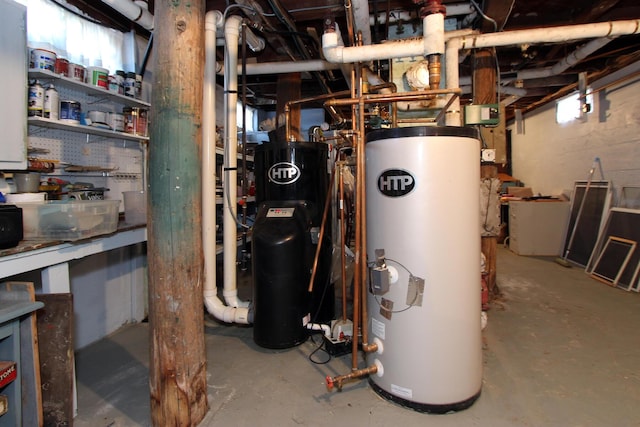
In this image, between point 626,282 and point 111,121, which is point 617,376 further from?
point 111,121

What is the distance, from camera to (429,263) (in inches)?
62.5

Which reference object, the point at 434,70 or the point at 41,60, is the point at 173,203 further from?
the point at 434,70

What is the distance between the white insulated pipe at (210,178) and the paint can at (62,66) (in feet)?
2.43

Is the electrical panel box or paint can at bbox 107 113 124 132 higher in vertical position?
the electrical panel box

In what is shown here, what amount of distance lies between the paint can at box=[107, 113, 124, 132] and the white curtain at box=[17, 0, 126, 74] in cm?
36

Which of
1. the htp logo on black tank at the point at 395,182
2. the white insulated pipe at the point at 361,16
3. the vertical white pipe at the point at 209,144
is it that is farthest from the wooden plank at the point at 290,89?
the htp logo on black tank at the point at 395,182

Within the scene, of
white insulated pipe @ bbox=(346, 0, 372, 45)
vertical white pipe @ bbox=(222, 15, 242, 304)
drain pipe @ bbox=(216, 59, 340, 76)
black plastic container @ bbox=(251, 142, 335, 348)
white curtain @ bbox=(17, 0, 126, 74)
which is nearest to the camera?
white curtain @ bbox=(17, 0, 126, 74)

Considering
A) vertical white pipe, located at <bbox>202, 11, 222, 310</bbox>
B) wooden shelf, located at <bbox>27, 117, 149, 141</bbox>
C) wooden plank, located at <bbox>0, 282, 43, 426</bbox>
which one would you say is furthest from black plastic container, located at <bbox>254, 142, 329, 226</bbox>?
wooden plank, located at <bbox>0, 282, 43, 426</bbox>

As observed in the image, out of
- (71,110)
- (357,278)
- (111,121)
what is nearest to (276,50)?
(111,121)

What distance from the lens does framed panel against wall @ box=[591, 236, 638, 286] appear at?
3.62 m

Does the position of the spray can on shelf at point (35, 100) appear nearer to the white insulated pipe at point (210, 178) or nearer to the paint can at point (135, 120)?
the paint can at point (135, 120)

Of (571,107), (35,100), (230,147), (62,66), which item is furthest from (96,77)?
(571,107)

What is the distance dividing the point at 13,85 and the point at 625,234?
17.2 feet

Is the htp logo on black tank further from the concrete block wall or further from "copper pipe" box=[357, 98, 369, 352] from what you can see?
the concrete block wall
